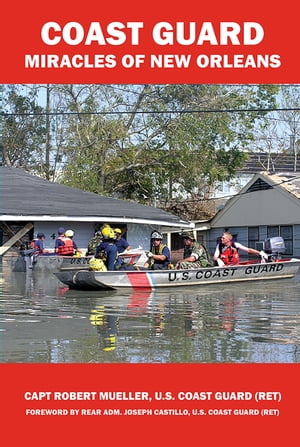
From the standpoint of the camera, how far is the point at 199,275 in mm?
20047

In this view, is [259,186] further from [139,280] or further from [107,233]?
[107,233]

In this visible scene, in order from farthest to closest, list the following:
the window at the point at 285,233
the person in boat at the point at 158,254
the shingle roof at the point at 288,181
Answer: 1. the window at the point at 285,233
2. the shingle roof at the point at 288,181
3. the person in boat at the point at 158,254

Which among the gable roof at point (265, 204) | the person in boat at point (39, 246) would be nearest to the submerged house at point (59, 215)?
the person in boat at point (39, 246)

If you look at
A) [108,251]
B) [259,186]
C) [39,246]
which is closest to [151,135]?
[259,186]

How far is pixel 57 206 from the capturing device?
31156 mm

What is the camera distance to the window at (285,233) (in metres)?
38.6

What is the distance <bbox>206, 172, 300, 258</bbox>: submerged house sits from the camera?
38344 millimetres

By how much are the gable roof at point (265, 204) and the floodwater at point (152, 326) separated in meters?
18.8

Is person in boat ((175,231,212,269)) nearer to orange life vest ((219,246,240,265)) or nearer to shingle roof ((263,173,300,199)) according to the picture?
orange life vest ((219,246,240,265))

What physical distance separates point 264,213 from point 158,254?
2163 cm

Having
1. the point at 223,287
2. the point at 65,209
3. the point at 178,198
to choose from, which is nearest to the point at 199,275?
the point at 223,287

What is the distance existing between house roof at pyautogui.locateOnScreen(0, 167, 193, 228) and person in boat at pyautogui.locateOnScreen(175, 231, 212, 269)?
9.97 m

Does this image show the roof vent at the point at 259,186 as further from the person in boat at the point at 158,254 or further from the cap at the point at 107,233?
the cap at the point at 107,233
